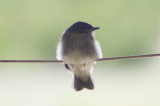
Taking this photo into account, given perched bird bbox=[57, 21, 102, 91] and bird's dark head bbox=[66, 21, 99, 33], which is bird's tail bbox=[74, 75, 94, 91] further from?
bird's dark head bbox=[66, 21, 99, 33]

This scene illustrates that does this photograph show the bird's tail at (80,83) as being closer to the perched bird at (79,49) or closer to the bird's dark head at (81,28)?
the perched bird at (79,49)

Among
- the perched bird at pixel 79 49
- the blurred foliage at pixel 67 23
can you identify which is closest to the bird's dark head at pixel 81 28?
the perched bird at pixel 79 49

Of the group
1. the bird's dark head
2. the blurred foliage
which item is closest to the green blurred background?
the blurred foliage

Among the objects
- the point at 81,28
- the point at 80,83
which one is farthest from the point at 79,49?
the point at 80,83

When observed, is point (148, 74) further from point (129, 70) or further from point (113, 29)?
point (113, 29)

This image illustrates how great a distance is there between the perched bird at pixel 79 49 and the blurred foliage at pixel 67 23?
883 centimetres

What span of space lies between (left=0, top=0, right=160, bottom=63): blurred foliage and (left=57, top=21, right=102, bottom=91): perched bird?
348 inches

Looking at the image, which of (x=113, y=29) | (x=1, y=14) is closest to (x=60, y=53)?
(x=113, y=29)

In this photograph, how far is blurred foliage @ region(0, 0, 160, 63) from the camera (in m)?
14.1

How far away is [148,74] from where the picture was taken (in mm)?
14180

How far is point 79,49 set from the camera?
4652 mm

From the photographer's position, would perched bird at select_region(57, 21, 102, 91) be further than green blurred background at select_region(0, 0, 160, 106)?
No

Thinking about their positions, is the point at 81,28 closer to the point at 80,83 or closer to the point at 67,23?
the point at 80,83

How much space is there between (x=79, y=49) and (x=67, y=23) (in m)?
9.57
